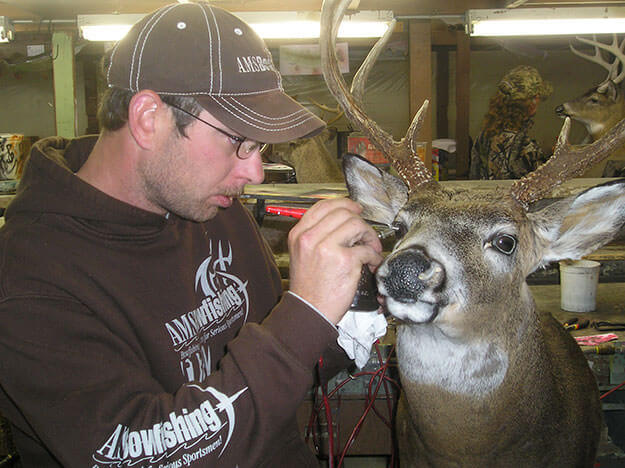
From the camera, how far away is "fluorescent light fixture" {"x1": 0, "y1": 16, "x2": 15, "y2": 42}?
18.0ft

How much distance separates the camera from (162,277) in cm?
163

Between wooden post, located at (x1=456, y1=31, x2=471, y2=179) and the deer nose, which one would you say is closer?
the deer nose

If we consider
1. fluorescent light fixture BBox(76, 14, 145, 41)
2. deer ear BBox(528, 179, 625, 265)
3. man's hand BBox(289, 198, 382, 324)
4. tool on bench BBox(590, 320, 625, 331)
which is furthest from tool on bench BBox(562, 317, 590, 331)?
fluorescent light fixture BBox(76, 14, 145, 41)

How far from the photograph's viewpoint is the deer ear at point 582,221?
6.38ft

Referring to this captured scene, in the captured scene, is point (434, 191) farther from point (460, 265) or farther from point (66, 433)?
point (66, 433)

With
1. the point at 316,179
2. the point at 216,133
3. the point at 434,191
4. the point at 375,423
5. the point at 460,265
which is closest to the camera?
the point at 216,133

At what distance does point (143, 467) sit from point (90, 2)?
246 inches

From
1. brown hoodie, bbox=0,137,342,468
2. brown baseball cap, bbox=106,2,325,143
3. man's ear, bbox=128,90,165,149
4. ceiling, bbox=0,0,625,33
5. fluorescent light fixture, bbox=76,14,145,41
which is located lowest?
brown hoodie, bbox=0,137,342,468

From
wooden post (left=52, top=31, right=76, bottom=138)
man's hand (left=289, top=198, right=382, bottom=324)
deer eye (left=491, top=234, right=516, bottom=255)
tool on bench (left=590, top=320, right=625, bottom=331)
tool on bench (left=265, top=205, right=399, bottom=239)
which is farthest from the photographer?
wooden post (left=52, top=31, right=76, bottom=138)

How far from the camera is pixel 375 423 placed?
9.70 feet

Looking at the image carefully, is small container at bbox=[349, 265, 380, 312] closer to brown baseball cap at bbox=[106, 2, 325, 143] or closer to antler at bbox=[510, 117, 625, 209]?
brown baseball cap at bbox=[106, 2, 325, 143]

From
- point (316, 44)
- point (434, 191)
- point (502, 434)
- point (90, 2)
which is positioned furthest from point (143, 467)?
point (90, 2)

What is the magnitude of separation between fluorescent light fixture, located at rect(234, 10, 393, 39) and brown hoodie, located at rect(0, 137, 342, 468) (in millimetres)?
3609

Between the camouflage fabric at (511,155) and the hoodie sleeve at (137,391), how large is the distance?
16.2 ft
